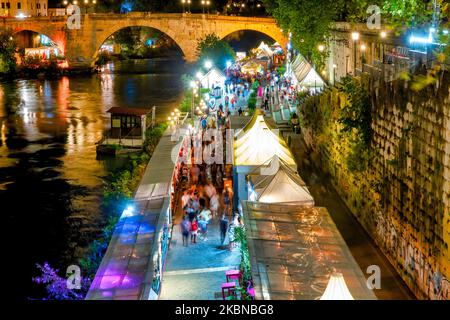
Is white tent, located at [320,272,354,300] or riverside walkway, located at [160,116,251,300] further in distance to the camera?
riverside walkway, located at [160,116,251,300]

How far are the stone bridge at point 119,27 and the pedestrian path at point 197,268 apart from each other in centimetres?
5831

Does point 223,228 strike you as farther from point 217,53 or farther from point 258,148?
point 217,53

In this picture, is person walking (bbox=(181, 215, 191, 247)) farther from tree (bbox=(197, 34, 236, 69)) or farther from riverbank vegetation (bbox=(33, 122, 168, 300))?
tree (bbox=(197, 34, 236, 69))

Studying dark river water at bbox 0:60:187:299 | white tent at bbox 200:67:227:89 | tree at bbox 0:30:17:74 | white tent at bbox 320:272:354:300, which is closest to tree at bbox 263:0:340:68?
white tent at bbox 200:67:227:89

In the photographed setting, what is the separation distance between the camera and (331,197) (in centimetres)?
2052

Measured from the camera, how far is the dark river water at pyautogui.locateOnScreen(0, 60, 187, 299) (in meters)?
19.1

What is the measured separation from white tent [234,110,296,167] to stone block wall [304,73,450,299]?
2.19 metres

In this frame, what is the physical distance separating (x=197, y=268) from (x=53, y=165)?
17.4 m

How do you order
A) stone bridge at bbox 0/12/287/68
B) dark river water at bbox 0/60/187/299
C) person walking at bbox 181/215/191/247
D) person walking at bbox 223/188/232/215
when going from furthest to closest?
1. stone bridge at bbox 0/12/287/68
2. dark river water at bbox 0/60/187/299
3. person walking at bbox 223/188/232/215
4. person walking at bbox 181/215/191/247

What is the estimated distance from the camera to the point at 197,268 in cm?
1312

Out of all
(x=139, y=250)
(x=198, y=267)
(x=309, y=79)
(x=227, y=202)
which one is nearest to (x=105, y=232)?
(x=227, y=202)

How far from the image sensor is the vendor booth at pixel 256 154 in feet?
56.8

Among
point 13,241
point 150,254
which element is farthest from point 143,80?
point 150,254

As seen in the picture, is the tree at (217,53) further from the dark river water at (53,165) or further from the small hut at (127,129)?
the small hut at (127,129)
